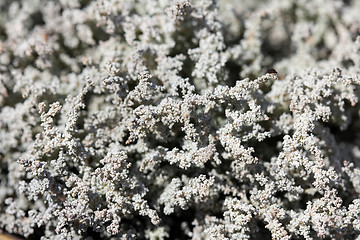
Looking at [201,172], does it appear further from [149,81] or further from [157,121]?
[149,81]

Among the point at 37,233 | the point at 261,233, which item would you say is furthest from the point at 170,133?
the point at 37,233

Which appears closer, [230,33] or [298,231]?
[298,231]

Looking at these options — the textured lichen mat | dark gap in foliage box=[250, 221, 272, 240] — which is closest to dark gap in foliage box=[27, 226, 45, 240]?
the textured lichen mat

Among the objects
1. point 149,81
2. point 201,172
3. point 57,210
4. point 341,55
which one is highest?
point 341,55

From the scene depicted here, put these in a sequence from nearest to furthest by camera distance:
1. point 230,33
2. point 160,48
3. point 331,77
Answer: point 331,77 → point 160,48 → point 230,33

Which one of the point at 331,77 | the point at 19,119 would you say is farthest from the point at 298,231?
the point at 19,119

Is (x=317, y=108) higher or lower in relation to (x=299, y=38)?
lower

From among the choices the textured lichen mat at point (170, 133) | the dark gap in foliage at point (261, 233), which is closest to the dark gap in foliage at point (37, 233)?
the textured lichen mat at point (170, 133)

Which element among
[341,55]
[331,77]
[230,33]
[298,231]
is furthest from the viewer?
[230,33]

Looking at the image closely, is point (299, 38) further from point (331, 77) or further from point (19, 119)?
point (19, 119)
